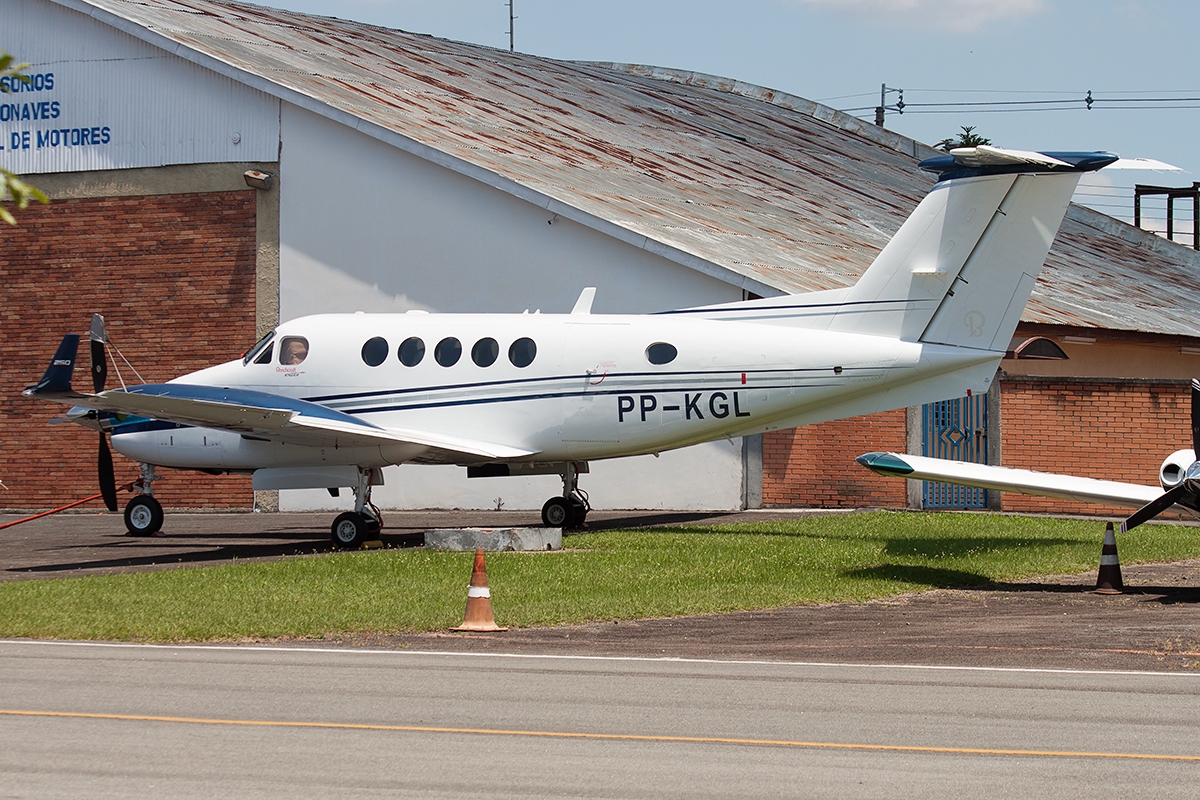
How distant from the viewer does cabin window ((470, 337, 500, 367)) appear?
822 inches

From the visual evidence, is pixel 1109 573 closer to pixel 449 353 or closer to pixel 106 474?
pixel 449 353

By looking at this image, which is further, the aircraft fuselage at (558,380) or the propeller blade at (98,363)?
the propeller blade at (98,363)

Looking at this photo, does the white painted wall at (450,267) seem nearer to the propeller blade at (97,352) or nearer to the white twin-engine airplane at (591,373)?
the white twin-engine airplane at (591,373)

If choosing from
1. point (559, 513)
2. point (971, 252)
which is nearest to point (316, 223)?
point (559, 513)

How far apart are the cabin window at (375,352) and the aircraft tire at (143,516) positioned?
4692 millimetres

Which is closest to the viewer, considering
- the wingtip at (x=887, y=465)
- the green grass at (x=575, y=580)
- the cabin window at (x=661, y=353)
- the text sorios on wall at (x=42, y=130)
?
the green grass at (x=575, y=580)

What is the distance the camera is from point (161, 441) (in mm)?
21859

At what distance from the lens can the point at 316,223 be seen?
2925 cm

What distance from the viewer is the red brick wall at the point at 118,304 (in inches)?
1178

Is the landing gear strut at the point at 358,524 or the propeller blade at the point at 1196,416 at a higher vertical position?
the propeller blade at the point at 1196,416

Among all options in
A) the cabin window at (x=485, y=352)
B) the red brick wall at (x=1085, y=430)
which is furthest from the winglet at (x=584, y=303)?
the red brick wall at (x=1085, y=430)

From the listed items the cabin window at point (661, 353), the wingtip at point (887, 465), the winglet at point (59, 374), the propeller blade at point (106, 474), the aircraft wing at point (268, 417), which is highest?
the cabin window at point (661, 353)

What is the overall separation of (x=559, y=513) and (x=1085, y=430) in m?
11.1

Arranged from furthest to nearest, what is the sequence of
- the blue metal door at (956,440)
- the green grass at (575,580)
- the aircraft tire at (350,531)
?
the blue metal door at (956,440) < the aircraft tire at (350,531) < the green grass at (575,580)
